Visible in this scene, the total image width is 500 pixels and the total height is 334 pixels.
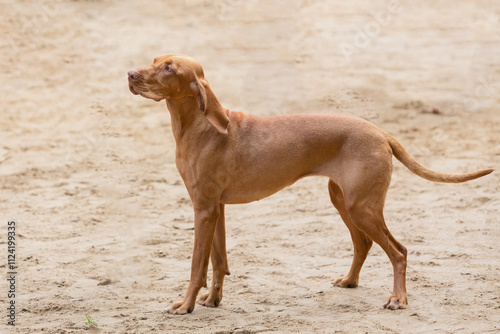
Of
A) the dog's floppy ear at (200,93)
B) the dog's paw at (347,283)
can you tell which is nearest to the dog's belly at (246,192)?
the dog's floppy ear at (200,93)

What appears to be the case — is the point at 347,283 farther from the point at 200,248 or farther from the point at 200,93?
the point at 200,93

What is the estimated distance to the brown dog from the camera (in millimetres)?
5184

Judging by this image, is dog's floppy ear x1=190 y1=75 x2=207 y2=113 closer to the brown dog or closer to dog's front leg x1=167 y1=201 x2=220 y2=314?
the brown dog

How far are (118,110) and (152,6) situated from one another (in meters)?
3.86

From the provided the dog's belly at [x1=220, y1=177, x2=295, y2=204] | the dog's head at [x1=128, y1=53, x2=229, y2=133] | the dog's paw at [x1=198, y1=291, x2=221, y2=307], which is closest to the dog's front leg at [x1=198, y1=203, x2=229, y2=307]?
the dog's paw at [x1=198, y1=291, x2=221, y2=307]

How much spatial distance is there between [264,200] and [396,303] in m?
3.34

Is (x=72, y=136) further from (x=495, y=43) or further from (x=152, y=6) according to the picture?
(x=495, y=43)

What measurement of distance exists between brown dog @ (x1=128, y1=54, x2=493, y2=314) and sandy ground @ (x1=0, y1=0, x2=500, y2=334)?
1.76 feet

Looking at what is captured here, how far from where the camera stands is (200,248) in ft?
17.2

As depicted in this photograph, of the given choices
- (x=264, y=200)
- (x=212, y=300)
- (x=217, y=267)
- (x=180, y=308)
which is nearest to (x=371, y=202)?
(x=217, y=267)

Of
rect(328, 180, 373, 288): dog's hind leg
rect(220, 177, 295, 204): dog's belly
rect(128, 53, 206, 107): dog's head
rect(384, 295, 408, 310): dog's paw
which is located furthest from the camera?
rect(328, 180, 373, 288): dog's hind leg

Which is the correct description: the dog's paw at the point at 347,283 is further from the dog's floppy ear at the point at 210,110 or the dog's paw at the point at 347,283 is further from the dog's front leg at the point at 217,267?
the dog's floppy ear at the point at 210,110

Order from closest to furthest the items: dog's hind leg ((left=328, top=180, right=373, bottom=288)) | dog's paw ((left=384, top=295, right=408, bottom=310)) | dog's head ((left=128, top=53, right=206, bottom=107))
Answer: dog's head ((left=128, top=53, right=206, bottom=107)) < dog's paw ((left=384, top=295, right=408, bottom=310)) < dog's hind leg ((left=328, top=180, right=373, bottom=288))

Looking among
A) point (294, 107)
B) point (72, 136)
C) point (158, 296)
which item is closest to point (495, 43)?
point (294, 107)
